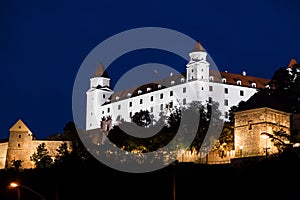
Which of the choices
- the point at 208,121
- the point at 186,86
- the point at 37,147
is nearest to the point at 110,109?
the point at 186,86

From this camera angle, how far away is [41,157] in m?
82.9

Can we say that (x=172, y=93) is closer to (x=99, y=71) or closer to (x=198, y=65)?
(x=198, y=65)

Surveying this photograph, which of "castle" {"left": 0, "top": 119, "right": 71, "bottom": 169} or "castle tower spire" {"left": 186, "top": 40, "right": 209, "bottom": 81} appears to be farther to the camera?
"castle tower spire" {"left": 186, "top": 40, "right": 209, "bottom": 81}

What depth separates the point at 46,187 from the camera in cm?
6050

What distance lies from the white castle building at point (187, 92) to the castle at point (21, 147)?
21.3 metres

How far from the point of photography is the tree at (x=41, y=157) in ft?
260

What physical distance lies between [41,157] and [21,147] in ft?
20.4

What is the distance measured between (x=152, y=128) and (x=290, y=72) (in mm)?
16980

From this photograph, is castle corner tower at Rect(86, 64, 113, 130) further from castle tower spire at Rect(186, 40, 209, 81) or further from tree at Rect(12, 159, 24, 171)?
tree at Rect(12, 159, 24, 171)

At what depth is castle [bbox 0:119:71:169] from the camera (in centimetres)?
8694

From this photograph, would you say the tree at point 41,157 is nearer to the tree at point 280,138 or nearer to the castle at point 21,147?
the castle at point 21,147

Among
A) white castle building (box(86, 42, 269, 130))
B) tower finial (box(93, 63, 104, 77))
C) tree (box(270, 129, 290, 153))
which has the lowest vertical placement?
tree (box(270, 129, 290, 153))

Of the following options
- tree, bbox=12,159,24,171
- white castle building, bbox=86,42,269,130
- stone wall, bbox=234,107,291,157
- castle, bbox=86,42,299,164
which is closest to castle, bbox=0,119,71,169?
tree, bbox=12,159,24,171

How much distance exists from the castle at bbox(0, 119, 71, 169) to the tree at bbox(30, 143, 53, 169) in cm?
106
